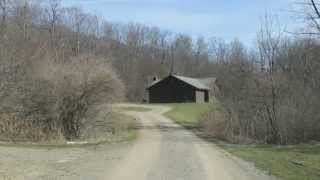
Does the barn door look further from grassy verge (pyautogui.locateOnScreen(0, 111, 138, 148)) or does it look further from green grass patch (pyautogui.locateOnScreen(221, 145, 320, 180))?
green grass patch (pyautogui.locateOnScreen(221, 145, 320, 180))

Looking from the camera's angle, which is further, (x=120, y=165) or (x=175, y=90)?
(x=175, y=90)

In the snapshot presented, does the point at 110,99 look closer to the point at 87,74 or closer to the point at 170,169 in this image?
the point at 87,74

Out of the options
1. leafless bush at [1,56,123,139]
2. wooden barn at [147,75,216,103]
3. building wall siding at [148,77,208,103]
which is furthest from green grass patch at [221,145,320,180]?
building wall siding at [148,77,208,103]

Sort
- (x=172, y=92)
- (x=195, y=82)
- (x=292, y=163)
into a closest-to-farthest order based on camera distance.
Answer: (x=292, y=163)
(x=172, y=92)
(x=195, y=82)

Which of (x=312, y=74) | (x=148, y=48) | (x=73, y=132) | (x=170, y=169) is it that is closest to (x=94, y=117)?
(x=73, y=132)

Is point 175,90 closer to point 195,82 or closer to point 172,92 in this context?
point 172,92

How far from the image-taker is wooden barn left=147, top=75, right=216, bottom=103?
349 feet

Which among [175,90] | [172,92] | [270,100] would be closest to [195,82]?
[175,90]

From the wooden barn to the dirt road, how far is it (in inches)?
3129

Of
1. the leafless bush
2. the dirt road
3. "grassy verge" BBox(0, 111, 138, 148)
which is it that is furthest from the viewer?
the leafless bush

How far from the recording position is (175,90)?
353 ft

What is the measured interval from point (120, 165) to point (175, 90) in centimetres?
8857

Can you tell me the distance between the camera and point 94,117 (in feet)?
124

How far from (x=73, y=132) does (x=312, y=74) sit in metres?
18.7
